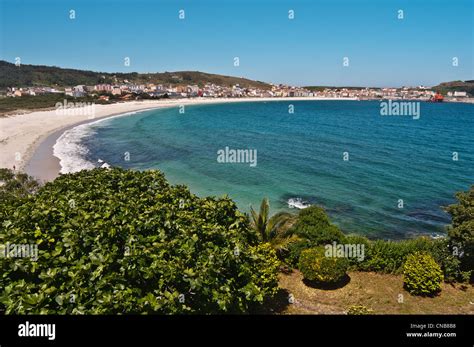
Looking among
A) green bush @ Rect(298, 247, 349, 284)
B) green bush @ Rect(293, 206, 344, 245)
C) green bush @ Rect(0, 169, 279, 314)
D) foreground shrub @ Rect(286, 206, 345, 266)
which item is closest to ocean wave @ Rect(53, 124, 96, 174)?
green bush @ Rect(293, 206, 344, 245)

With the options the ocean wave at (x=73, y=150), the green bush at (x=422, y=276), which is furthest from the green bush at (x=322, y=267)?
the ocean wave at (x=73, y=150)

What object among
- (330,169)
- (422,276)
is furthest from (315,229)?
(330,169)

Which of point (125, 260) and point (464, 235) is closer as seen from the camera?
point (125, 260)

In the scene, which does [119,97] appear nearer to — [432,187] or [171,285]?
[432,187]

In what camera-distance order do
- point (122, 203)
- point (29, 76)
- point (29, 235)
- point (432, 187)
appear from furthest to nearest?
point (29, 76)
point (432, 187)
point (122, 203)
point (29, 235)

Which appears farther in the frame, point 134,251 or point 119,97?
point 119,97

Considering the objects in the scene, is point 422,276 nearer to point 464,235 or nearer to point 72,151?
point 464,235

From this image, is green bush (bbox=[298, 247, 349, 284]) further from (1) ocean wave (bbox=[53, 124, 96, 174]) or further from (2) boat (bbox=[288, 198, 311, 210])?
(1) ocean wave (bbox=[53, 124, 96, 174])

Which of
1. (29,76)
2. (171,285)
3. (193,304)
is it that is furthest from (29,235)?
(29,76)
